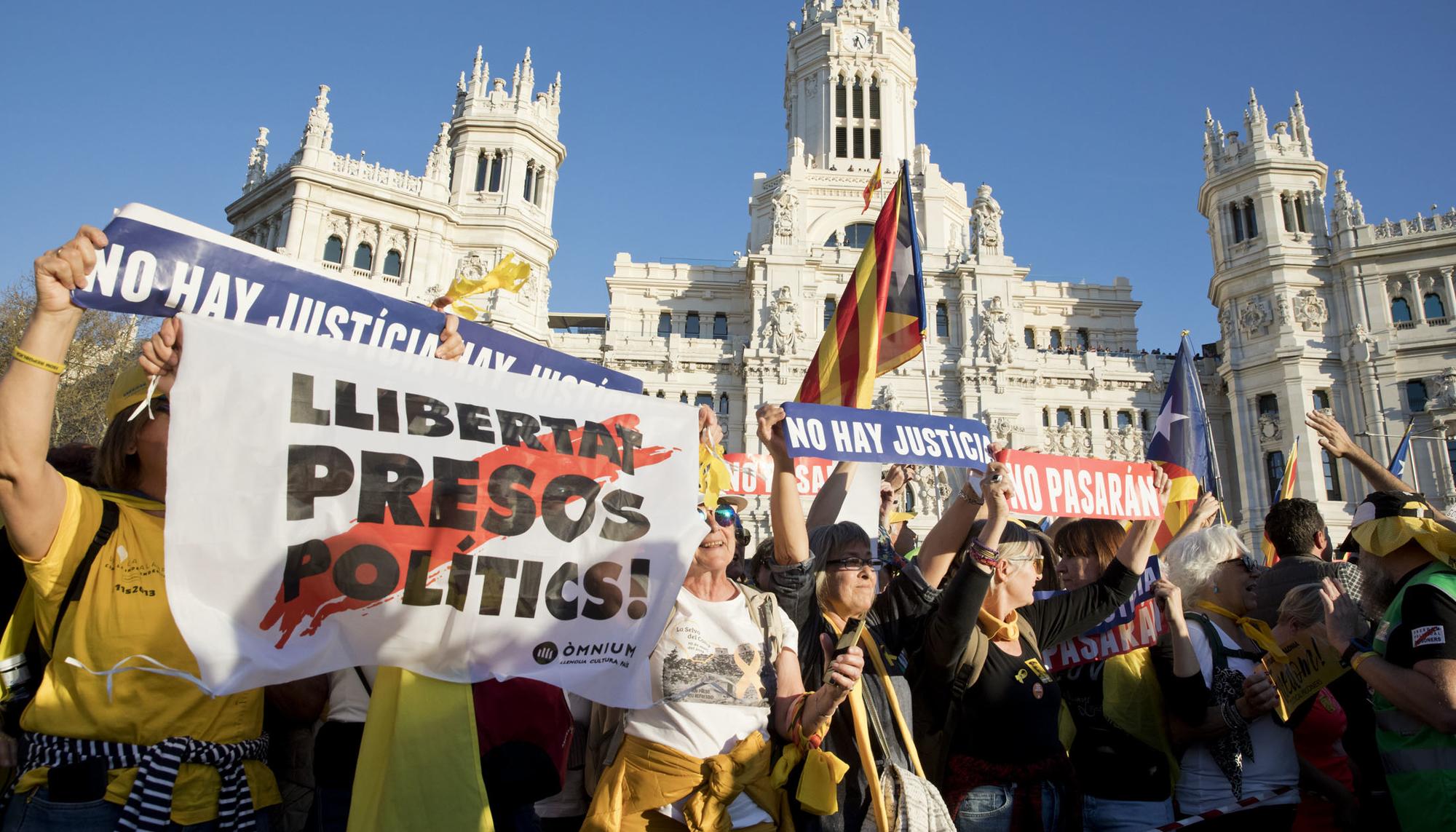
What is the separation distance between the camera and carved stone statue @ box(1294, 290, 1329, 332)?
117 feet

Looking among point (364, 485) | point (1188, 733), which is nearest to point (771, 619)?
point (364, 485)

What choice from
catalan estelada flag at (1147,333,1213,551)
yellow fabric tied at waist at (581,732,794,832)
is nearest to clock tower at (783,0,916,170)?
catalan estelada flag at (1147,333,1213,551)

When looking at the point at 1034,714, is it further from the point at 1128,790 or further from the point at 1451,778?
the point at 1451,778

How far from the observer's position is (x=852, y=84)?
5016 cm

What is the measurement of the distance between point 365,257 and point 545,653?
1440 inches

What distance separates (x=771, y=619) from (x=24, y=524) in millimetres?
2845

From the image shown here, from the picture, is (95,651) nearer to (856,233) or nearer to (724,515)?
(724,515)

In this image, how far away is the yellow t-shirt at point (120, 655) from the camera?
119 inches

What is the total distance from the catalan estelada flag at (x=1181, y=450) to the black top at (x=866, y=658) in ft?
15.8

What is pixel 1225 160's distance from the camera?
3916cm

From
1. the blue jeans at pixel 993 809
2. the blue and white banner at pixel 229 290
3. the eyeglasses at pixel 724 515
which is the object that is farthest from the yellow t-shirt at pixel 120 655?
the blue jeans at pixel 993 809

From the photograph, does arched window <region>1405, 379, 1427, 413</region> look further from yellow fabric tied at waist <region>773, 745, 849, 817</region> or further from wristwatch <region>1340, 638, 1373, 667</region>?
yellow fabric tied at waist <region>773, 745, 849, 817</region>

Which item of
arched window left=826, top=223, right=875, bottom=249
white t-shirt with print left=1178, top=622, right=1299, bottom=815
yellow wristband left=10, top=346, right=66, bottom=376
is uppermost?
arched window left=826, top=223, right=875, bottom=249

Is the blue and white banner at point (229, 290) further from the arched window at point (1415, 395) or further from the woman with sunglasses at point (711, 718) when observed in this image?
the arched window at point (1415, 395)
